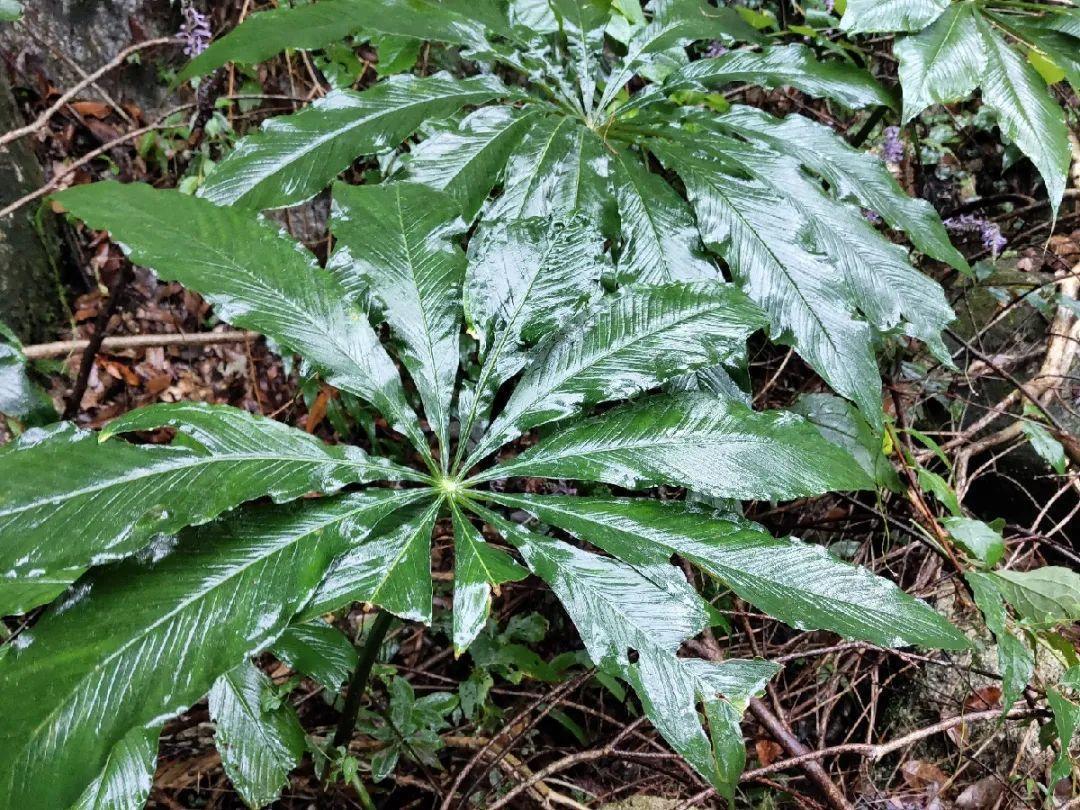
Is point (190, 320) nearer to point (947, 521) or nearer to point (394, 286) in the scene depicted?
point (394, 286)

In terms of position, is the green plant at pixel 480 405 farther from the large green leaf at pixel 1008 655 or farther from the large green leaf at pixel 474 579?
the large green leaf at pixel 1008 655

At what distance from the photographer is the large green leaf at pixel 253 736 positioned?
2.89 feet

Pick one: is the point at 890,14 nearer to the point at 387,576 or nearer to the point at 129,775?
the point at 387,576

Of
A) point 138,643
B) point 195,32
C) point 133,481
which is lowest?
point 138,643

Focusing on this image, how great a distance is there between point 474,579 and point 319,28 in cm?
89

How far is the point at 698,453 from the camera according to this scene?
75cm

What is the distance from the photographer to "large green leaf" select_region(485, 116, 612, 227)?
3.04 feet

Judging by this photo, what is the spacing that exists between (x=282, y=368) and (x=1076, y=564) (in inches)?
95.2

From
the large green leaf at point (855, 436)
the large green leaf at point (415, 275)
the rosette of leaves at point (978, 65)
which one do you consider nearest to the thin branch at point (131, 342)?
the large green leaf at point (415, 275)

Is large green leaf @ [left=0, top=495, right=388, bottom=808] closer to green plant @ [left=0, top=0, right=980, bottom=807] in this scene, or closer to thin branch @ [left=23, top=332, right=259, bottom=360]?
green plant @ [left=0, top=0, right=980, bottom=807]

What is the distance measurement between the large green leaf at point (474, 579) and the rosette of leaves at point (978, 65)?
923 millimetres

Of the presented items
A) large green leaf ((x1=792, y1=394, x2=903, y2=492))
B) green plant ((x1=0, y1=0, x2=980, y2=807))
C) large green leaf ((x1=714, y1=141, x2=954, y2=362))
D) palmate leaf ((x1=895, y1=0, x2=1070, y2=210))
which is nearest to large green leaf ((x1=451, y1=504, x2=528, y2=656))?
green plant ((x1=0, y1=0, x2=980, y2=807))

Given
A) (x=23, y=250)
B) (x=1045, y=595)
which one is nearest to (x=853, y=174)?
(x=1045, y=595)

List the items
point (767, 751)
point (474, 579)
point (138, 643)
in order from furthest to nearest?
1. point (767, 751)
2. point (474, 579)
3. point (138, 643)
